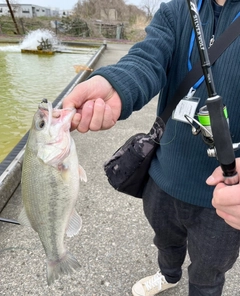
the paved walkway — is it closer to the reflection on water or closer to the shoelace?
the shoelace

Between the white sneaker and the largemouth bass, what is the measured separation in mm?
913

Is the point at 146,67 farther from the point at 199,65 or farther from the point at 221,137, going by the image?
the point at 221,137

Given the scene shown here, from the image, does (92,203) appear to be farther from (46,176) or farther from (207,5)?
(207,5)

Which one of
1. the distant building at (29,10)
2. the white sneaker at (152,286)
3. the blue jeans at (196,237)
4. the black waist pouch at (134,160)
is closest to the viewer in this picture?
the blue jeans at (196,237)

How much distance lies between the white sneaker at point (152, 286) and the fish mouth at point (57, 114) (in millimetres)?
1516

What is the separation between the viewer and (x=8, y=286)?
2191 millimetres

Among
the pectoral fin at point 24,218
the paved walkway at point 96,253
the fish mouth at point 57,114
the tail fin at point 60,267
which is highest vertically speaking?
the fish mouth at point 57,114

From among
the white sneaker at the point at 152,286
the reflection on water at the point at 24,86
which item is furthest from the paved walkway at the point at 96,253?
the reflection on water at the point at 24,86

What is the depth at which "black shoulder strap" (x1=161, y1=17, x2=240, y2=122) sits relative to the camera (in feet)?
4.28

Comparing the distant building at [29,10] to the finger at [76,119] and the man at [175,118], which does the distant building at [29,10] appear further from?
the finger at [76,119]

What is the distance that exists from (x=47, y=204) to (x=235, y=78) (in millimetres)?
1023

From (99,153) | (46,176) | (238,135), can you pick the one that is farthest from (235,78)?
(99,153)

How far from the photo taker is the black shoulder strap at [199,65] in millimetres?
1305

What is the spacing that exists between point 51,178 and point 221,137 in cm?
73
